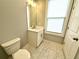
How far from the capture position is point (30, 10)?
2.22 metres

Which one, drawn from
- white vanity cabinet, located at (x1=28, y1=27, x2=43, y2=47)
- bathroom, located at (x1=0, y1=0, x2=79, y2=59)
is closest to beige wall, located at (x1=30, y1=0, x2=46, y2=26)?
bathroom, located at (x1=0, y1=0, x2=79, y2=59)

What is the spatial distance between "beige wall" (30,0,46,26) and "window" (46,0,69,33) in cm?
28

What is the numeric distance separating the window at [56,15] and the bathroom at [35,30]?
15 cm

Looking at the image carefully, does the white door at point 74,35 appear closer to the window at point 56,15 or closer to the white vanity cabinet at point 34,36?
the window at point 56,15

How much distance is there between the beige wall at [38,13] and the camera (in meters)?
2.37

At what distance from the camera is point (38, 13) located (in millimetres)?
2578

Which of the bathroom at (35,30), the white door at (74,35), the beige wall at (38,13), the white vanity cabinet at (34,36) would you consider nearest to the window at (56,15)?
the bathroom at (35,30)

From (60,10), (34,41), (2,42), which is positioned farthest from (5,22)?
(60,10)

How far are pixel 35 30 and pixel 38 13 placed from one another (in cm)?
100

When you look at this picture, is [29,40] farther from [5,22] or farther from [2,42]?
[5,22]

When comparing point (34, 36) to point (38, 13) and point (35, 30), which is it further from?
point (38, 13)

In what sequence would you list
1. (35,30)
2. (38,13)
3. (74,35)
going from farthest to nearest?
(38,13) → (35,30) → (74,35)

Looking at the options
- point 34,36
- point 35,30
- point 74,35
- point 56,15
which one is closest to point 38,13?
point 56,15

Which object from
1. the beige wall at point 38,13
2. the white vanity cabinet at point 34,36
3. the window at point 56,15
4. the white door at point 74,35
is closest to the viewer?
the white door at point 74,35
